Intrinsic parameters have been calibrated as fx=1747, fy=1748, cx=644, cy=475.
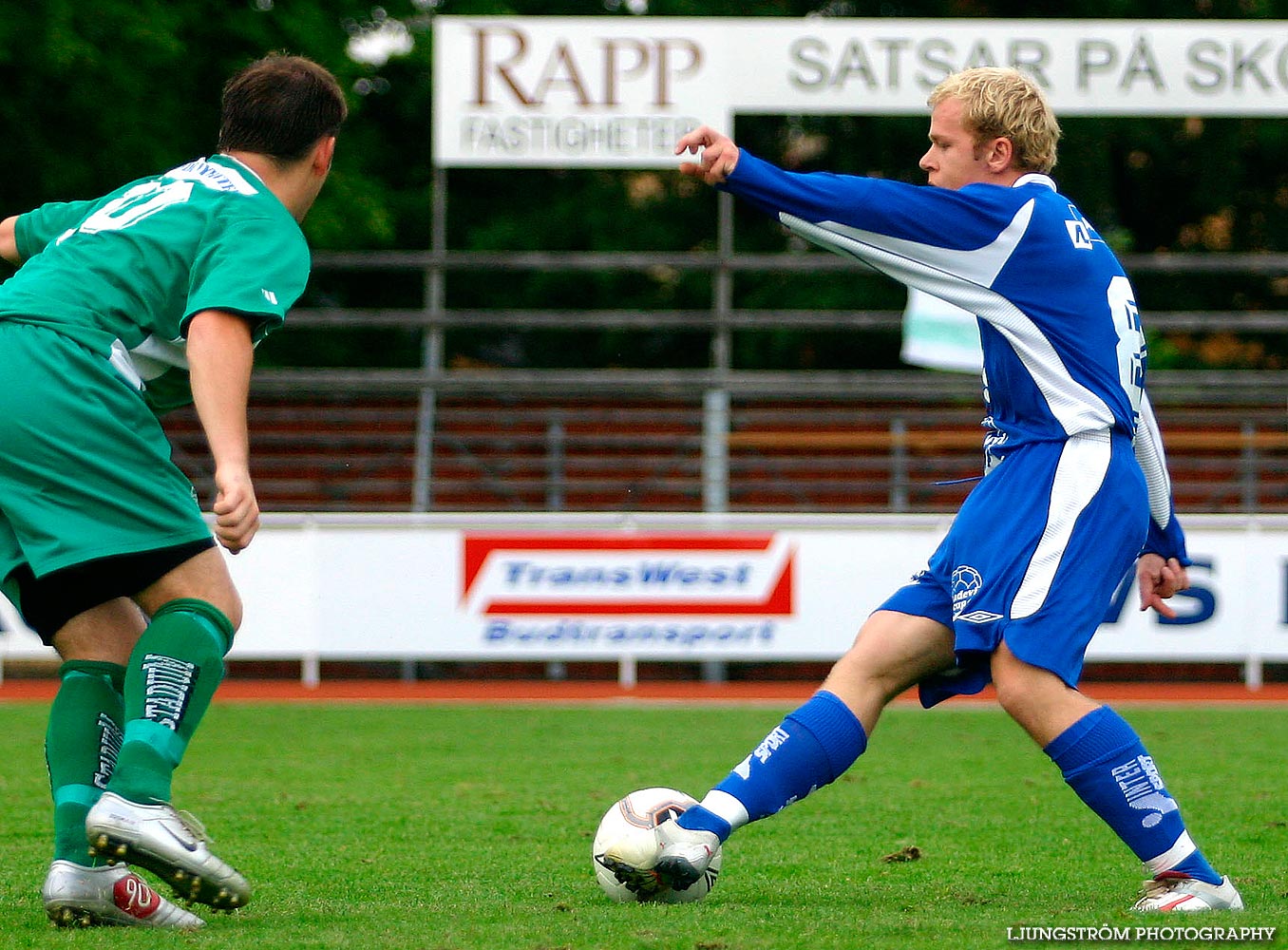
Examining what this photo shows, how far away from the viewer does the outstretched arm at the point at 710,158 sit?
372 centimetres

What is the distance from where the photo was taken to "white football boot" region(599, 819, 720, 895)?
4.03 meters

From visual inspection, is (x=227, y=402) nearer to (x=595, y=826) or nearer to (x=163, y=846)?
(x=163, y=846)

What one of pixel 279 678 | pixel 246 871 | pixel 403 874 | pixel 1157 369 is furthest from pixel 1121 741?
pixel 1157 369

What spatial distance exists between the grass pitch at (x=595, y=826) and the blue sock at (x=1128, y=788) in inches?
6.8

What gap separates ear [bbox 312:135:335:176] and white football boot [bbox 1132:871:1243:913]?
246cm

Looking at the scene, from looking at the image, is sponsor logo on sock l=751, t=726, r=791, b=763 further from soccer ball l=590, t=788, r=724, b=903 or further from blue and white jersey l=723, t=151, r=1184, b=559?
blue and white jersey l=723, t=151, r=1184, b=559

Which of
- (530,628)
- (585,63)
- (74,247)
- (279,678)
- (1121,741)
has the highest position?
(585,63)

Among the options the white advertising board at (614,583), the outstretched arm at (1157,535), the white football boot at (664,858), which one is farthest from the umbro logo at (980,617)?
the white advertising board at (614,583)

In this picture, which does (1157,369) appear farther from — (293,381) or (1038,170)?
(1038,170)

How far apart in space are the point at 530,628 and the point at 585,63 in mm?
6859

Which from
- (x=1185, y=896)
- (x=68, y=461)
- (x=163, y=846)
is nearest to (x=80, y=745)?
(x=163, y=846)

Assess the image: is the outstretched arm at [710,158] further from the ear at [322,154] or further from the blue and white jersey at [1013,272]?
the ear at [322,154]

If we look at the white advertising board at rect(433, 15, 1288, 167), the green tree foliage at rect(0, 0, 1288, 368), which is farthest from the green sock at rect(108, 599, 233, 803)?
the green tree foliage at rect(0, 0, 1288, 368)

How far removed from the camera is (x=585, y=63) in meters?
17.5
